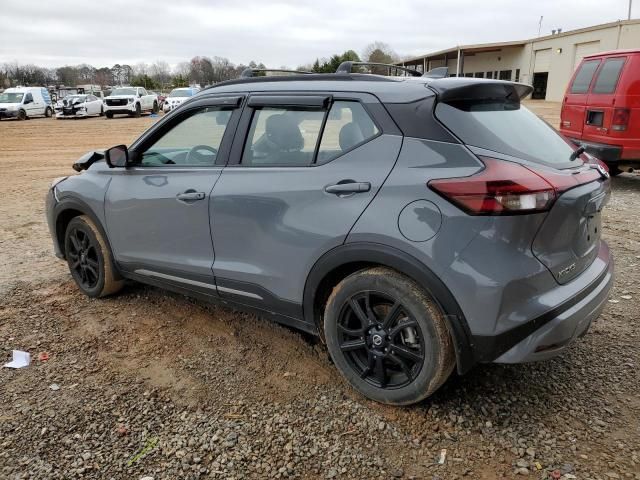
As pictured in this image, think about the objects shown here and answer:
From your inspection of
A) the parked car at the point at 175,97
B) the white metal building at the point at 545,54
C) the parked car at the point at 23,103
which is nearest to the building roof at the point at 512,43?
the white metal building at the point at 545,54

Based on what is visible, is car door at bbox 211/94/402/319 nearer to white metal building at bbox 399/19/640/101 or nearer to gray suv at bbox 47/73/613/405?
gray suv at bbox 47/73/613/405

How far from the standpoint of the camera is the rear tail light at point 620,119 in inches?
300

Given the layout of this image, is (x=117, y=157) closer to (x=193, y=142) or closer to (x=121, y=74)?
(x=193, y=142)

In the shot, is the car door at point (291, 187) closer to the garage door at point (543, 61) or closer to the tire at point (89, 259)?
the tire at point (89, 259)

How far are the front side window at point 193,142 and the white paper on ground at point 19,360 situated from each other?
1507mm

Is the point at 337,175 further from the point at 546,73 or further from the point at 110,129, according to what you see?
the point at 546,73

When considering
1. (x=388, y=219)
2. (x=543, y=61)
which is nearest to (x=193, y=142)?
(x=388, y=219)

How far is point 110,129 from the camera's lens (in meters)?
22.9

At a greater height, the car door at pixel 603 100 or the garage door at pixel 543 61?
the garage door at pixel 543 61

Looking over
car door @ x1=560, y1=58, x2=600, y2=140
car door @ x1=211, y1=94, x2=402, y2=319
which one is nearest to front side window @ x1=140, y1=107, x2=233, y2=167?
car door @ x1=211, y1=94, x2=402, y2=319

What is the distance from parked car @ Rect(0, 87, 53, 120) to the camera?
92.5 ft

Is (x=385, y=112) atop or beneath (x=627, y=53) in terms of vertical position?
beneath

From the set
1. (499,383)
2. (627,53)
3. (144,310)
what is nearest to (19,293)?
(144,310)

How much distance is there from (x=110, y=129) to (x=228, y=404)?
22.4m
